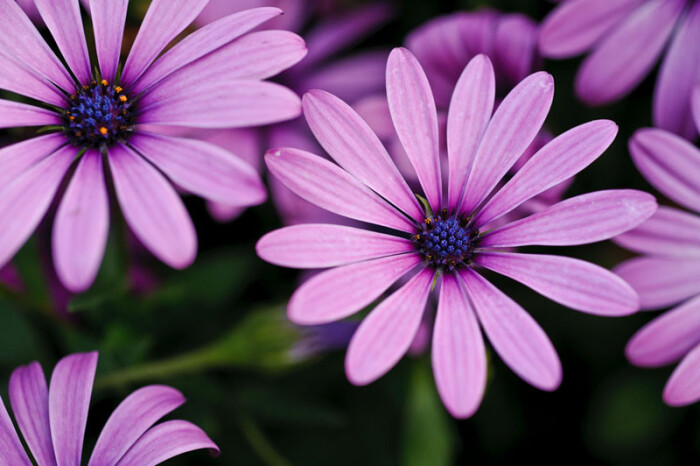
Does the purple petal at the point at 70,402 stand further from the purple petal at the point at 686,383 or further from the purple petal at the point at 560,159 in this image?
the purple petal at the point at 686,383

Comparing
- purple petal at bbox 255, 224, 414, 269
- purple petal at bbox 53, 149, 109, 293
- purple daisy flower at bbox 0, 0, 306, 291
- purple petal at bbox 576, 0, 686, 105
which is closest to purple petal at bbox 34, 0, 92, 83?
purple daisy flower at bbox 0, 0, 306, 291

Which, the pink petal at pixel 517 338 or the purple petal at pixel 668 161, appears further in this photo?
the purple petal at pixel 668 161

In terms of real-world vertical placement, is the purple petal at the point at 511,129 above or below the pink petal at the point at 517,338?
above

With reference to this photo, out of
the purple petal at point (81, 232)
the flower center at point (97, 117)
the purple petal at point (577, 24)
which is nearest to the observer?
the purple petal at point (81, 232)

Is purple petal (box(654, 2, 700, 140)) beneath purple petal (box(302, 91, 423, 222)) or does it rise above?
above

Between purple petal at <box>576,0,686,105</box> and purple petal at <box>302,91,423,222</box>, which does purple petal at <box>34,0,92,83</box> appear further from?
purple petal at <box>576,0,686,105</box>

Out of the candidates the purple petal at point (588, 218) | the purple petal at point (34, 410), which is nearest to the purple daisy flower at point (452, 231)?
the purple petal at point (588, 218)
